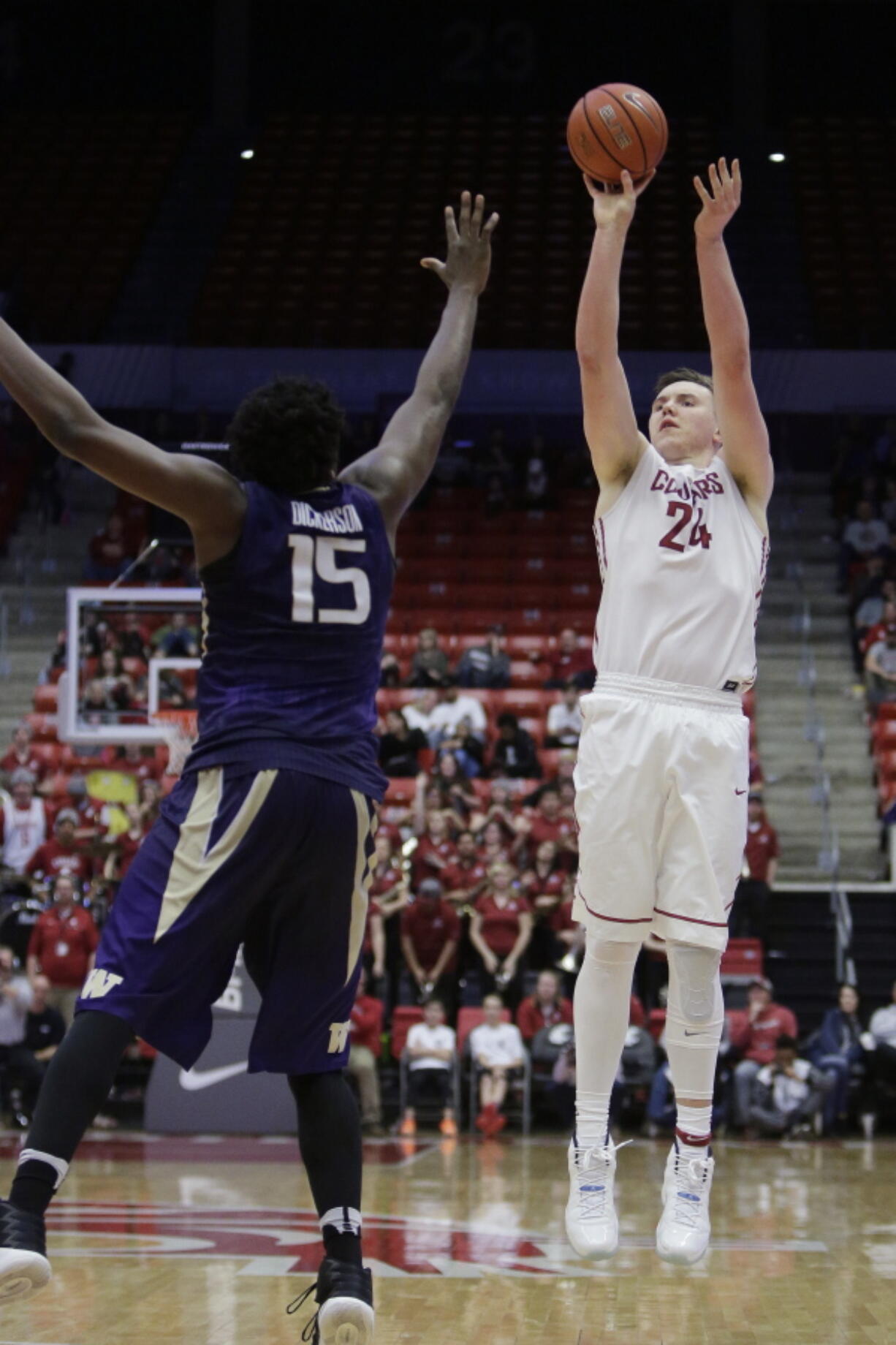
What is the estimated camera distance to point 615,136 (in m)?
5.67

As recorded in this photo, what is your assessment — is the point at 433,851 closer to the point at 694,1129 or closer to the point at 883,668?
the point at 883,668


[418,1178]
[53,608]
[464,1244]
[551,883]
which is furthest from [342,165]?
[464,1244]

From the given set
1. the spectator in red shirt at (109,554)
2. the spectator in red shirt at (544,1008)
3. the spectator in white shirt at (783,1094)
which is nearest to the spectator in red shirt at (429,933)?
the spectator in red shirt at (544,1008)

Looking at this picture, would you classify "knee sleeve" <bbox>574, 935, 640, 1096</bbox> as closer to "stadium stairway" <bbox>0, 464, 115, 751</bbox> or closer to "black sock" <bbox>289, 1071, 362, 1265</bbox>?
"black sock" <bbox>289, 1071, 362, 1265</bbox>

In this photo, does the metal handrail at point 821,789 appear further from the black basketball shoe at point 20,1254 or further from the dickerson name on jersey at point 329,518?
the black basketball shoe at point 20,1254

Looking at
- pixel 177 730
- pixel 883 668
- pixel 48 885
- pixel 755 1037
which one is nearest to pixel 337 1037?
pixel 177 730

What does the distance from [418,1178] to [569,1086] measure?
309 centimetres

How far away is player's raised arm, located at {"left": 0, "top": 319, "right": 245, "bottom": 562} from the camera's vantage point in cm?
437

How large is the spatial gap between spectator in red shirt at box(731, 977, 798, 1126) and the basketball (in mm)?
10234

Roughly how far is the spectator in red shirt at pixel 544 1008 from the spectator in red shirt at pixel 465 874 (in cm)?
124

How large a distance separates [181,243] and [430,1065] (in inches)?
654

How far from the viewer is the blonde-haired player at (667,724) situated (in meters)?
5.57

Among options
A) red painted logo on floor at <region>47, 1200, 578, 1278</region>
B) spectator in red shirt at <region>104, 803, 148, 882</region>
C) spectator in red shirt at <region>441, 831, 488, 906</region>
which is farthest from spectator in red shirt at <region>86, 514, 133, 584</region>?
red painted logo on floor at <region>47, 1200, 578, 1278</region>

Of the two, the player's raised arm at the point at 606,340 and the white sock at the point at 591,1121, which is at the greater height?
the player's raised arm at the point at 606,340
